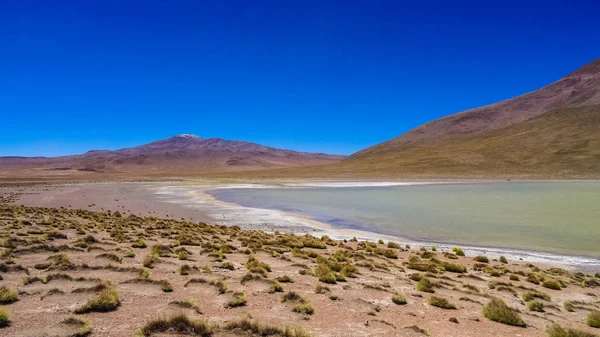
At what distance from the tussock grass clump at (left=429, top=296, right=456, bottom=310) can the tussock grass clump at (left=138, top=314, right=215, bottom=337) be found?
467 cm

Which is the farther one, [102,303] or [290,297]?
[290,297]

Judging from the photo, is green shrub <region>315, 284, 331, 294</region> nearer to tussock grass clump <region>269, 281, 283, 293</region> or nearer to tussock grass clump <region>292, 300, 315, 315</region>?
tussock grass clump <region>269, 281, 283, 293</region>

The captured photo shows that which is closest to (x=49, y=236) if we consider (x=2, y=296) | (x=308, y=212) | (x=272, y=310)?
(x=2, y=296)

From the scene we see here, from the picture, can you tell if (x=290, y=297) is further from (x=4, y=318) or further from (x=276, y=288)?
(x=4, y=318)

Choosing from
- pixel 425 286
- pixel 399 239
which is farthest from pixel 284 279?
pixel 399 239

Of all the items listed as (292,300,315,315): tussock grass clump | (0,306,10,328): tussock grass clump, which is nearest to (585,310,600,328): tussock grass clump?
(292,300,315,315): tussock grass clump

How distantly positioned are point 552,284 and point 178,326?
30.3 ft

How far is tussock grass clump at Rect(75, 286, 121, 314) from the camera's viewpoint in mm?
6387

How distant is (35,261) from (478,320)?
1034 centimetres

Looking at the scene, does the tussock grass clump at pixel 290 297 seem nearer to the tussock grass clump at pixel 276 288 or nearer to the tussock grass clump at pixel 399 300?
the tussock grass clump at pixel 276 288

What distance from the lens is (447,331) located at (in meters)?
6.64

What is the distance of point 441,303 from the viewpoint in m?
8.02

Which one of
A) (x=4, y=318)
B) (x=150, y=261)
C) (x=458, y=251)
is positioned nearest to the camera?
(x=4, y=318)

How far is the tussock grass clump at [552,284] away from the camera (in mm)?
9883
